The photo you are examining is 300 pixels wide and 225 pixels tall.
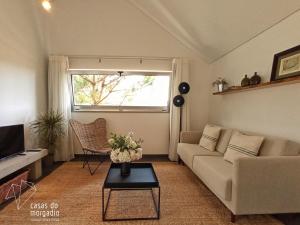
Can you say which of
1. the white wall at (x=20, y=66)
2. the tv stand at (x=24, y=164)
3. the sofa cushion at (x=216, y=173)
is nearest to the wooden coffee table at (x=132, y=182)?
the sofa cushion at (x=216, y=173)

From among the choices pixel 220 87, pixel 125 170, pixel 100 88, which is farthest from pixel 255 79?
pixel 100 88

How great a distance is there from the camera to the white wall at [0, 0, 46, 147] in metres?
3.15

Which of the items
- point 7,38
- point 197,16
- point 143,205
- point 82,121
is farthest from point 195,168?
point 7,38

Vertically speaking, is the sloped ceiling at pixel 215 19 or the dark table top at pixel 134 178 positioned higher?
the sloped ceiling at pixel 215 19

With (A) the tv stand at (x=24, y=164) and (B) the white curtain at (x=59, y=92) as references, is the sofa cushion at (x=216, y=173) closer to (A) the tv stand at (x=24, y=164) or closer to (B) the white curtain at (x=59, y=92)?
(A) the tv stand at (x=24, y=164)

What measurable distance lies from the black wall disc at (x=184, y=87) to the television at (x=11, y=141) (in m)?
2.99

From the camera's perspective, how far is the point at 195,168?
10.2ft

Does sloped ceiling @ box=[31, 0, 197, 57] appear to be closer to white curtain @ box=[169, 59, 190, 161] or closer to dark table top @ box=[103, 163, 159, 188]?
white curtain @ box=[169, 59, 190, 161]

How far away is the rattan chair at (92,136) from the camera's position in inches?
159

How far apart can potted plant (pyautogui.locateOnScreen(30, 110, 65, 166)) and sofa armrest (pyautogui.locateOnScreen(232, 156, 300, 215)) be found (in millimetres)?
3360

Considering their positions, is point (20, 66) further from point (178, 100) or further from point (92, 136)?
point (178, 100)

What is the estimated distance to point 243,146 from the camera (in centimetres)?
268

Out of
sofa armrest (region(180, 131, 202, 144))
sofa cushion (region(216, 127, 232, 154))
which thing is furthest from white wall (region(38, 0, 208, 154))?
sofa cushion (region(216, 127, 232, 154))

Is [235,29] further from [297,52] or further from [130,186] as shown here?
[130,186]
